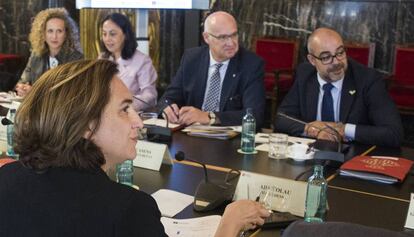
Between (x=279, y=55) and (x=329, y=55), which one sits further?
(x=279, y=55)

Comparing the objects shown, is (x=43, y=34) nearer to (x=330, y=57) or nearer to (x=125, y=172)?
(x=330, y=57)

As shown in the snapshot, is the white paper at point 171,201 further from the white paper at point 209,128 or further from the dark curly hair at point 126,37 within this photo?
the dark curly hair at point 126,37

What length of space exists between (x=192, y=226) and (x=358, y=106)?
1.71m

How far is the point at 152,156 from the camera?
7.70 feet

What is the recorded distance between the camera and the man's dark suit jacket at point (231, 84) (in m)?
3.52

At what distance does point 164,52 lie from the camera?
22.4 feet

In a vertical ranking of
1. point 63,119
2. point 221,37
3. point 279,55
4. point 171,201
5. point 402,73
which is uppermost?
point 221,37

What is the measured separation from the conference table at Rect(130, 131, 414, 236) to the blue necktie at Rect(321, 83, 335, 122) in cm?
40

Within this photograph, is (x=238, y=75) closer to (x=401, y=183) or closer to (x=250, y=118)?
(x=250, y=118)

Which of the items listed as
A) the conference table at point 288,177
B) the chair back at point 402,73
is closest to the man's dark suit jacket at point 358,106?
the conference table at point 288,177

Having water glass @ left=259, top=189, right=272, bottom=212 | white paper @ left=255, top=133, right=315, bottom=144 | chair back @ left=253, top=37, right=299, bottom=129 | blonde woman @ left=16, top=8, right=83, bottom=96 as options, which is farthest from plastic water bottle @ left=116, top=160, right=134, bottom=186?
chair back @ left=253, top=37, right=299, bottom=129

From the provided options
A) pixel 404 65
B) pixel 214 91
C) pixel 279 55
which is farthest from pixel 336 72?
pixel 279 55

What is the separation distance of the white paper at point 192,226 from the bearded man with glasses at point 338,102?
1.29m

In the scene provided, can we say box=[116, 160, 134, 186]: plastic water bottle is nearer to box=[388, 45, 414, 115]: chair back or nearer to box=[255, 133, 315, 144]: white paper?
box=[255, 133, 315, 144]: white paper
